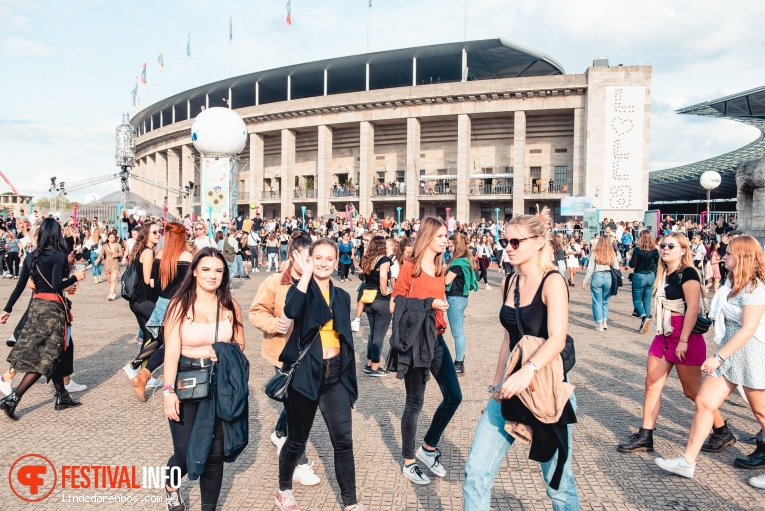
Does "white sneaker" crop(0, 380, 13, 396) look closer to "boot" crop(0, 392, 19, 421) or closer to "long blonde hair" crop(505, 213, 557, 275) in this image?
"boot" crop(0, 392, 19, 421)

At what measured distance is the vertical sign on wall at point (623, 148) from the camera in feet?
113

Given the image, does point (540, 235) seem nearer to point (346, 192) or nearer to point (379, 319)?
point (379, 319)

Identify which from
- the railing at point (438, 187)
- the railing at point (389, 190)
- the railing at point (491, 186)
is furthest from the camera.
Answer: the railing at point (389, 190)

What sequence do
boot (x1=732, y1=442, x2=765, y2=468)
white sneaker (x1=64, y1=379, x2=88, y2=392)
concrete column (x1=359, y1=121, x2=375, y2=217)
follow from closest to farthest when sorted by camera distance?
boot (x1=732, y1=442, x2=765, y2=468)
white sneaker (x1=64, y1=379, x2=88, y2=392)
concrete column (x1=359, y1=121, x2=375, y2=217)

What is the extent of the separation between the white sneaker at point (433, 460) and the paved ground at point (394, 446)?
0.29ft

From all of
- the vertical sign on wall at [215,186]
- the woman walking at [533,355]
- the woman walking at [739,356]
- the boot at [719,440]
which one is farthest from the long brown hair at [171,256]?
the vertical sign on wall at [215,186]

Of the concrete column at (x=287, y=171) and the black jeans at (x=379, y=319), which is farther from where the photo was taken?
the concrete column at (x=287, y=171)

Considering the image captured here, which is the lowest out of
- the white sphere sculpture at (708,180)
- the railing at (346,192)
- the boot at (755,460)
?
the boot at (755,460)

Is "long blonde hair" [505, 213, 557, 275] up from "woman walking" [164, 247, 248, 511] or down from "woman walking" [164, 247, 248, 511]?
up

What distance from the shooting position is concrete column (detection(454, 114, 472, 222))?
3850 centimetres

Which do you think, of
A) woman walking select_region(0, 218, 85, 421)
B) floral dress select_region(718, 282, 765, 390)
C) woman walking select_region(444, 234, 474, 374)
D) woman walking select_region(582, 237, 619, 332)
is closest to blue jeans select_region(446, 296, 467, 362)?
woman walking select_region(444, 234, 474, 374)

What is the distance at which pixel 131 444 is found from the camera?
181 inches

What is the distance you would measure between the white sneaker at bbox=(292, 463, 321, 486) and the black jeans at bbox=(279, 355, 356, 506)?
49 centimetres

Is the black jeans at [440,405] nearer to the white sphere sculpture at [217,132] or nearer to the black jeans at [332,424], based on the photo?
the black jeans at [332,424]
